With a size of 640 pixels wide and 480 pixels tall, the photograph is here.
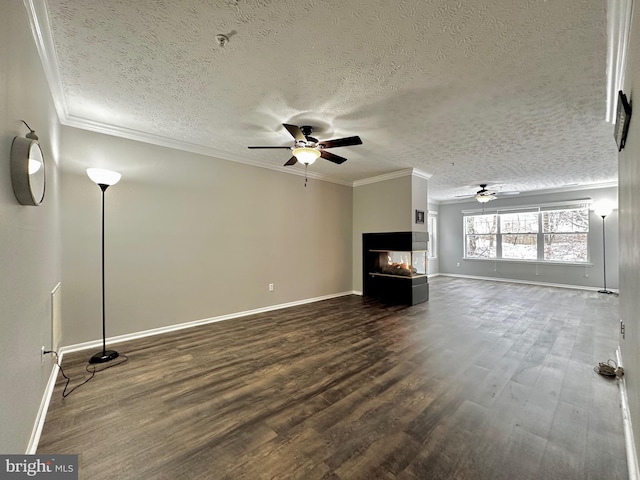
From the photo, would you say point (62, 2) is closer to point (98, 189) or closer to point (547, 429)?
point (98, 189)

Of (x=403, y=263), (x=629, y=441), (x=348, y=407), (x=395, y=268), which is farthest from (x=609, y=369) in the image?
(x=395, y=268)

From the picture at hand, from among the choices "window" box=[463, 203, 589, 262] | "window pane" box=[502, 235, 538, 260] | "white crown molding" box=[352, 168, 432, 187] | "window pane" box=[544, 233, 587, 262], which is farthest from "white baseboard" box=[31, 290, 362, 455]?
"window pane" box=[544, 233, 587, 262]

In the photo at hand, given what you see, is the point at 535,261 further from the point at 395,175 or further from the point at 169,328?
the point at 169,328

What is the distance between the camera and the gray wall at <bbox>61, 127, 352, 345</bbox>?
302 cm

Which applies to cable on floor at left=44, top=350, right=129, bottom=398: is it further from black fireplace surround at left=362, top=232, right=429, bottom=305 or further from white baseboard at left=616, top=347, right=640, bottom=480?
black fireplace surround at left=362, top=232, right=429, bottom=305

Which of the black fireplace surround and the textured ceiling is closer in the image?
the textured ceiling

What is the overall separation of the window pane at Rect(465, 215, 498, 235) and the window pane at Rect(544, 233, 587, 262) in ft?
4.30

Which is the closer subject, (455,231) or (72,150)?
(72,150)

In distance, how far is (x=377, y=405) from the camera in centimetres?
197

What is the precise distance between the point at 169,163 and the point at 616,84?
4.80m

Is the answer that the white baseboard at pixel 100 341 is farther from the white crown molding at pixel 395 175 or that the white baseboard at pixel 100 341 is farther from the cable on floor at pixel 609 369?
the cable on floor at pixel 609 369

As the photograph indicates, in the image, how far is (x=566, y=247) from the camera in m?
6.89

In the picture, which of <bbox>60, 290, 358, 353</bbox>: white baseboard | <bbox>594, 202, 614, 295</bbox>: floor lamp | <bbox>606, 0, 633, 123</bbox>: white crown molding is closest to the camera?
<bbox>606, 0, 633, 123</bbox>: white crown molding

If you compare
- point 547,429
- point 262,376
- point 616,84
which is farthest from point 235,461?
point 616,84
